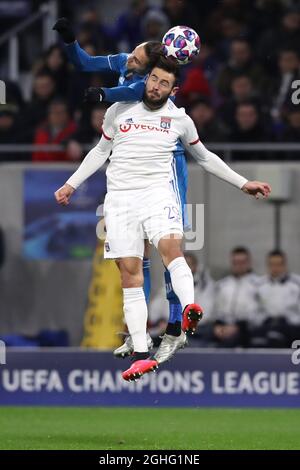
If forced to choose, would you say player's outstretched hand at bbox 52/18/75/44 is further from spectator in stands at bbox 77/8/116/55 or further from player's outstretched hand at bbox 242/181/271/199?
spectator in stands at bbox 77/8/116/55

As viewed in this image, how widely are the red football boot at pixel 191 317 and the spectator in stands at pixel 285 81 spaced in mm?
6543

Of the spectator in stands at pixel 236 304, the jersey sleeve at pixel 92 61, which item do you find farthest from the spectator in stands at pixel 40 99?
the jersey sleeve at pixel 92 61

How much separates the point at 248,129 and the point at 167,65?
5582 mm

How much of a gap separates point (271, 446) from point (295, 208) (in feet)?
18.8

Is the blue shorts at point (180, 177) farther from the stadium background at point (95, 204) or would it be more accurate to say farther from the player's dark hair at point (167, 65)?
the stadium background at point (95, 204)

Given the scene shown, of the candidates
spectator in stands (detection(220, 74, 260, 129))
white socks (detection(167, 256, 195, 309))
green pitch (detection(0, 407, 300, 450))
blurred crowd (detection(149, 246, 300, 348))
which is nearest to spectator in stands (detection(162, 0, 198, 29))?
spectator in stands (detection(220, 74, 260, 129))

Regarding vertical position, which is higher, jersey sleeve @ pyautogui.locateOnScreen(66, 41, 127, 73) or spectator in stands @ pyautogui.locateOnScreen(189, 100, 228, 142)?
spectator in stands @ pyautogui.locateOnScreen(189, 100, 228, 142)

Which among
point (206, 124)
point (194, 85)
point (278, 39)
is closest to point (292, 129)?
point (206, 124)

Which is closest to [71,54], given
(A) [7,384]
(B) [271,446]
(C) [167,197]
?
(C) [167,197]

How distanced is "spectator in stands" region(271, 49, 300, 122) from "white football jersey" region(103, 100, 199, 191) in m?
5.65

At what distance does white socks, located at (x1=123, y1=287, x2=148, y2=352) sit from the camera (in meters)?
13.3

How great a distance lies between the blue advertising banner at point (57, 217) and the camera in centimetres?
1856

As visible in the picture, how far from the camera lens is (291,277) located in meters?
17.9
